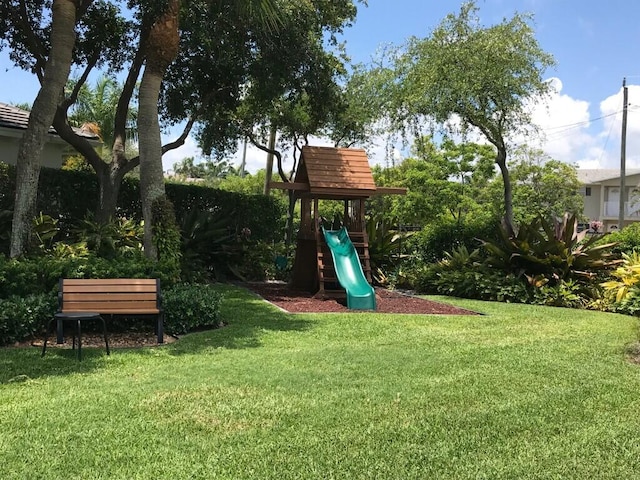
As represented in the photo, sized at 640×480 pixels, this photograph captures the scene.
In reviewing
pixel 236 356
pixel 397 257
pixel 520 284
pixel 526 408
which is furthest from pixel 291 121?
pixel 526 408

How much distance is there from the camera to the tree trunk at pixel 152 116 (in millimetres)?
9773

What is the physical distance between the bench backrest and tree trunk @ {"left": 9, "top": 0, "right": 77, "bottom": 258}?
207 centimetres

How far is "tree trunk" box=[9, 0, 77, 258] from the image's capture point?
9.08 m

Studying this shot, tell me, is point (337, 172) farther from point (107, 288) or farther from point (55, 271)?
point (107, 288)

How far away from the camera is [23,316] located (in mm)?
7258

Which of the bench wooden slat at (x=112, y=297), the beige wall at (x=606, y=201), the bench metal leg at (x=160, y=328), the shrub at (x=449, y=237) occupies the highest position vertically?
the beige wall at (x=606, y=201)

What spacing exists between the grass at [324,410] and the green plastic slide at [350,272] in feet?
11.3

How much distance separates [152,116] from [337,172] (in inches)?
226

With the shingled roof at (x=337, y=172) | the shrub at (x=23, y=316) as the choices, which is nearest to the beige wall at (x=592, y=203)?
the shingled roof at (x=337, y=172)

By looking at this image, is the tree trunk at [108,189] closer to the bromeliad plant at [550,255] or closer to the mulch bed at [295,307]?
the mulch bed at [295,307]

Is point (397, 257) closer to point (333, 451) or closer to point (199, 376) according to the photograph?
point (199, 376)

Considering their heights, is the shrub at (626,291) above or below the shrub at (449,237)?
below

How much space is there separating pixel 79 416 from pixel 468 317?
748 cm

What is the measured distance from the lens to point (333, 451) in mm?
3908
